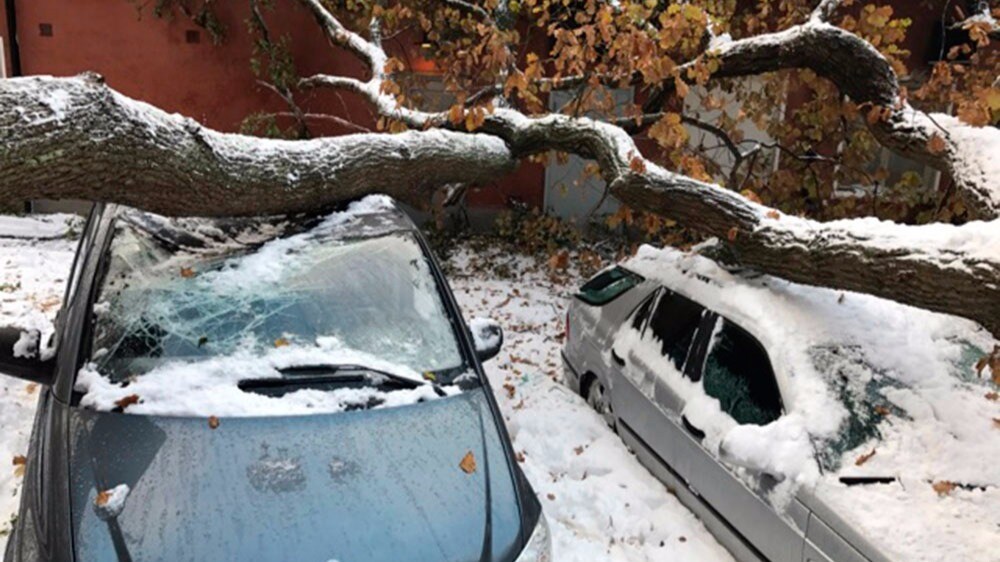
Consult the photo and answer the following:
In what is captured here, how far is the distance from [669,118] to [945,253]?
130 inches

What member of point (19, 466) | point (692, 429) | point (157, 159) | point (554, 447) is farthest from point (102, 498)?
point (554, 447)

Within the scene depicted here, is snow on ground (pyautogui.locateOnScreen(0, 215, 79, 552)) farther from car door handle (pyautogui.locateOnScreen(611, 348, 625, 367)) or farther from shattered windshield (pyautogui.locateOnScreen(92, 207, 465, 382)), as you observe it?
car door handle (pyautogui.locateOnScreen(611, 348, 625, 367))

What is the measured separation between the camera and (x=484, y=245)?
1127 cm

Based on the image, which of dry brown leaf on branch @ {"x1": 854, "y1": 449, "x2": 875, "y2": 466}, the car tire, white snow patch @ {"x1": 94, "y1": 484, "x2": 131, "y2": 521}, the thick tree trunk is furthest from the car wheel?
white snow patch @ {"x1": 94, "y1": 484, "x2": 131, "y2": 521}

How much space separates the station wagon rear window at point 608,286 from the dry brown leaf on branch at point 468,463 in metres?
2.87

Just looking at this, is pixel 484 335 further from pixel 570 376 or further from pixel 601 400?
pixel 570 376

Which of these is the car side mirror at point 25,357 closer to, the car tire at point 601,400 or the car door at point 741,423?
the car door at point 741,423

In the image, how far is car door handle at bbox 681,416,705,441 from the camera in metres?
4.13

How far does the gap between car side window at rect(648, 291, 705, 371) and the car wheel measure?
28.7 inches

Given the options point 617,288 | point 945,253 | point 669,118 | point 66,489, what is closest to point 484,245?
point 669,118

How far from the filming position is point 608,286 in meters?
5.81

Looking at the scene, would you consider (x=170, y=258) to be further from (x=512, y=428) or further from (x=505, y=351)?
(x=505, y=351)

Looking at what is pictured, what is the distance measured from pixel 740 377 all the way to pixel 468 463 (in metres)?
1.94

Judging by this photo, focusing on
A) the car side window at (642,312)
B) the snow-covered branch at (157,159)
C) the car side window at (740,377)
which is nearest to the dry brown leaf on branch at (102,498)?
the snow-covered branch at (157,159)
